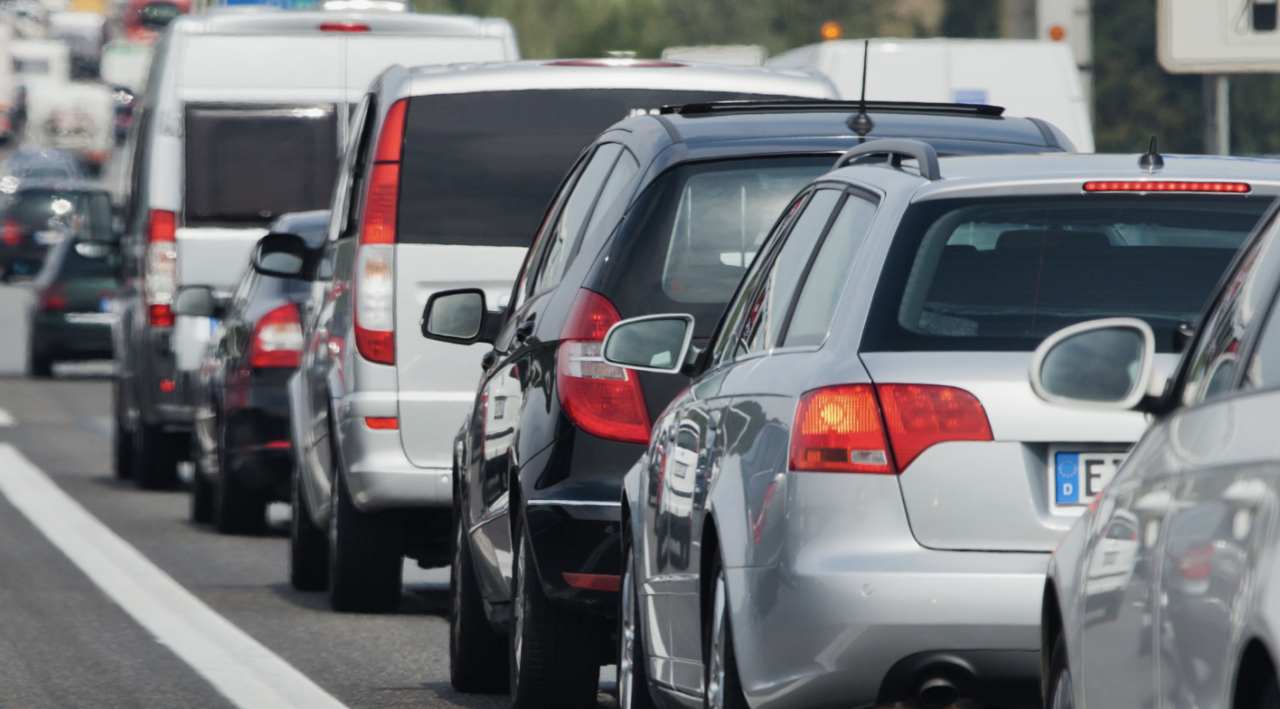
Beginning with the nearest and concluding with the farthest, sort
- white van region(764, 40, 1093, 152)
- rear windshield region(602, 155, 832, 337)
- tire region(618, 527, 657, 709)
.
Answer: tire region(618, 527, 657, 709) < rear windshield region(602, 155, 832, 337) < white van region(764, 40, 1093, 152)

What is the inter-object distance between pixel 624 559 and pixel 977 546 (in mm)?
1892

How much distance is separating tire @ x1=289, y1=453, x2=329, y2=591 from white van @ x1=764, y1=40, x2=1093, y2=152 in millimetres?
9199

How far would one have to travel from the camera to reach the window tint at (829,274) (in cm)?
531

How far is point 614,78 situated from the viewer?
963cm

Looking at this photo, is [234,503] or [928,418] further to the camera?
[234,503]

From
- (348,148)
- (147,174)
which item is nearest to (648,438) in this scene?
(348,148)

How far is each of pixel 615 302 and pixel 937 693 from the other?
2.23 metres

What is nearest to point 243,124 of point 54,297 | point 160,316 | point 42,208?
point 160,316

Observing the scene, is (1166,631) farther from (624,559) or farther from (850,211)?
(624,559)

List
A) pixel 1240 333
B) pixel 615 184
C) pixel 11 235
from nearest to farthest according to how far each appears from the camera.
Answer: pixel 1240 333 < pixel 615 184 < pixel 11 235

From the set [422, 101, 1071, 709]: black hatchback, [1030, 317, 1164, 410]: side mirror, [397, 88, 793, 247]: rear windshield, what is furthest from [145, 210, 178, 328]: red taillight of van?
[1030, 317, 1164, 410]: side mirror

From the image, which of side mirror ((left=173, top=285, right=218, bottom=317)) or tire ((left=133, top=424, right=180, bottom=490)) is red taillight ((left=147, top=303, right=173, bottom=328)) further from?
side mirror ((left=173, top=285, right=218, bottom=317))

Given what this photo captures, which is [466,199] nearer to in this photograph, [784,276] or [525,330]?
[525,330]

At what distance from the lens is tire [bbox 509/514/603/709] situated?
23.4 ft
